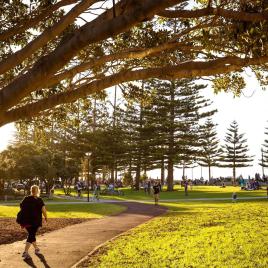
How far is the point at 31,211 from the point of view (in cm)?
1038

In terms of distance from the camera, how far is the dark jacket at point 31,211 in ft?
33.8

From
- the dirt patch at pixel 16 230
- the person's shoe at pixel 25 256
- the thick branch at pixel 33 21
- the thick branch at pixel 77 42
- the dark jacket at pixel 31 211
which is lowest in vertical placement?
the person's shoe at pixel 25 256

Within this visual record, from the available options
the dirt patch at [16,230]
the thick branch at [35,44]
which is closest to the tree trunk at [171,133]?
the dirt patch at [16,230]

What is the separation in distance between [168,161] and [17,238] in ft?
148

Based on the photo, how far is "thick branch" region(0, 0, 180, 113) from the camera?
17.6 feet

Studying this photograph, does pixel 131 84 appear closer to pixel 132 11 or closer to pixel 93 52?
pixel 93 52

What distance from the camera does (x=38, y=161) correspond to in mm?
42062

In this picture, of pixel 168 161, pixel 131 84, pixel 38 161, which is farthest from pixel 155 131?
pixel 131 84

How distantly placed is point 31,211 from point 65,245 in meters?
1.85

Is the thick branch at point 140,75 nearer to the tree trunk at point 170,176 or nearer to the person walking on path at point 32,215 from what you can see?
the person walking on path at point 32,215

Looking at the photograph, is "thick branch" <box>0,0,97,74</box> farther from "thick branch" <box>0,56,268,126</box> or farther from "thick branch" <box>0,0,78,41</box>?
"thick branch" <box>0,0,78,41</box>

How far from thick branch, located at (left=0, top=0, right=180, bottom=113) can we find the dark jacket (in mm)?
4889

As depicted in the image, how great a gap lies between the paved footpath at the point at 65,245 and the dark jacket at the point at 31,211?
0.73 m

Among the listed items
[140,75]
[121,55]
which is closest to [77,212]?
[121,55]
